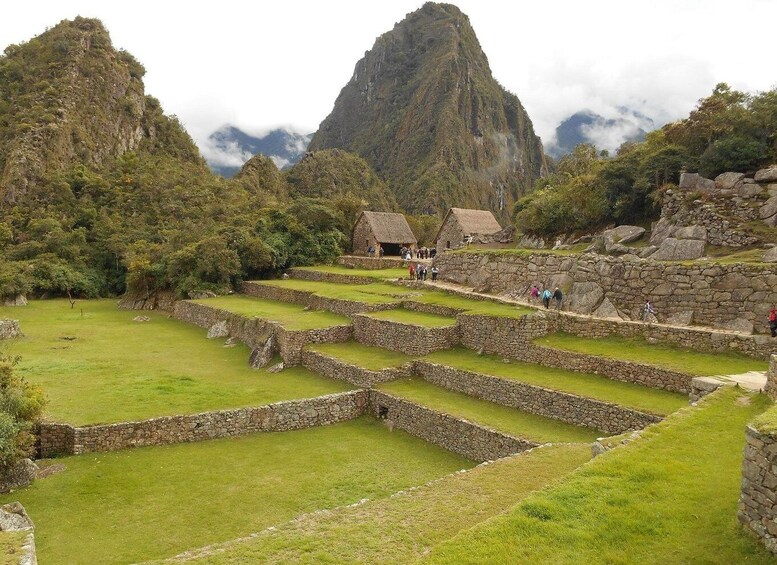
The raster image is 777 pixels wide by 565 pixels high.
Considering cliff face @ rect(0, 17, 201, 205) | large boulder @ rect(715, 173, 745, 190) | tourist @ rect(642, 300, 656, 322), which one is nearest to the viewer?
tourist @ rect(642, 300, 656, 322)

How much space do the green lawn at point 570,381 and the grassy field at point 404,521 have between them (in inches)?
106

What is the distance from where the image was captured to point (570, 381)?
12734 mm

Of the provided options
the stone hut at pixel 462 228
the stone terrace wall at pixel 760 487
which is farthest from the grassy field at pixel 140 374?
the stone hut at pixel 462 228

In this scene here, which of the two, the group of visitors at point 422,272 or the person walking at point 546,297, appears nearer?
the person walking at point 546,297

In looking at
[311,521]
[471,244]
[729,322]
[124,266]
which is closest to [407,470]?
[311,521]

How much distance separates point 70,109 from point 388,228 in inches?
1619

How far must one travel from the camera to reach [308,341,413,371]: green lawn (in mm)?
15977

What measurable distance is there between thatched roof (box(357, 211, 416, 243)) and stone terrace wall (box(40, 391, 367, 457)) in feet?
71.4

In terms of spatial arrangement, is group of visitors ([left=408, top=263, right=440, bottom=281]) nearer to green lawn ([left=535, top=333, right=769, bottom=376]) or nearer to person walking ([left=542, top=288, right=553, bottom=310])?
person walking ([left=542, top=288, right=553, bottom=310])

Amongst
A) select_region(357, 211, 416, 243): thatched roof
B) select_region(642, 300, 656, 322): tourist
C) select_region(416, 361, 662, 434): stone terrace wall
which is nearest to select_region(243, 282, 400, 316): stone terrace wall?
select_region(416, 361, 662, 434): stone terrace wall

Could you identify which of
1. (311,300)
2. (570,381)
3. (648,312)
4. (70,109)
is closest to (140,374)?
(311,300)

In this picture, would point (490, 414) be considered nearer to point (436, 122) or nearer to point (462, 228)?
point (462, 228)

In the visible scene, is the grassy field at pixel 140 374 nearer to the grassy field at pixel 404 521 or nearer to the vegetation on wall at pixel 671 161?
the grassy field at pixel 404 521

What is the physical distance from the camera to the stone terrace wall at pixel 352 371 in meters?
15.1
